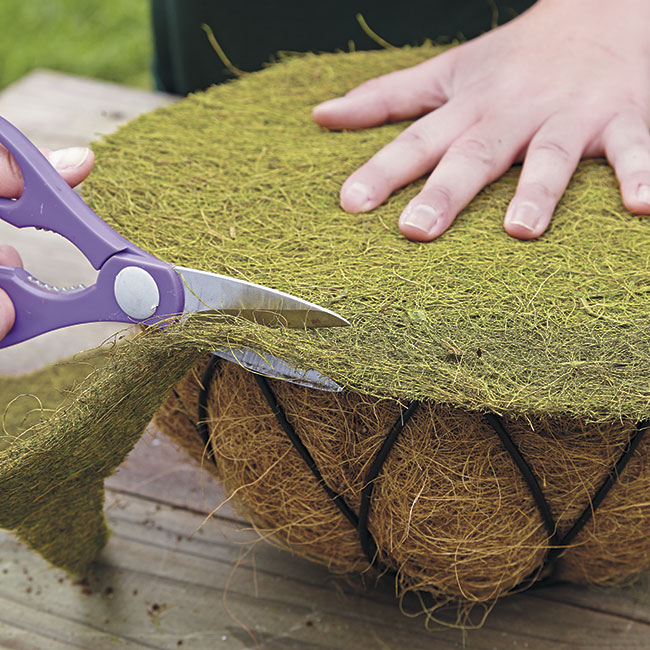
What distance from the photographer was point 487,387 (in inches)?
18.1

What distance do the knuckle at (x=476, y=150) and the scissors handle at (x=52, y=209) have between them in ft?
0.94

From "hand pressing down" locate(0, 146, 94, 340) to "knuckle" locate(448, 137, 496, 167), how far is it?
291 millimetres

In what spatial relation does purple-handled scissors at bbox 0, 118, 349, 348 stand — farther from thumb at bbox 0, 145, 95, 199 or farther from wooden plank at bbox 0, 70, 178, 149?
wooden plank at bbox 0, 70, 178, 149

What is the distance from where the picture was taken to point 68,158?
1.88 ft

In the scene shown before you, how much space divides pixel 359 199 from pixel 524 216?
13 cm

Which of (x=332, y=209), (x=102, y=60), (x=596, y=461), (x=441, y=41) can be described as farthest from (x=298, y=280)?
(x=102, y=60)

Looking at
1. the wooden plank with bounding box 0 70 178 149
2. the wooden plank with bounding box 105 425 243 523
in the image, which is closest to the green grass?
the wooden plank with bounding box 0 70 178 149

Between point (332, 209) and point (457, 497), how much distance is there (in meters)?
0.25

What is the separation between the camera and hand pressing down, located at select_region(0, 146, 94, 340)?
1.78 ft

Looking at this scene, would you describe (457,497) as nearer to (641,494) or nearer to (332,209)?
(641,494)

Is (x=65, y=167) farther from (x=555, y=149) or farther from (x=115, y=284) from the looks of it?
(x=555, y=149)

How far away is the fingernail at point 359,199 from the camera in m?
0.64

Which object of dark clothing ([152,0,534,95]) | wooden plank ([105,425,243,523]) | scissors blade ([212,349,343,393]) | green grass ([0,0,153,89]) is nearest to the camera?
scissors blade ([212,349,343,393])

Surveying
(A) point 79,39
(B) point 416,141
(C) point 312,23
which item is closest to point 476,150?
(B) point 416,141
